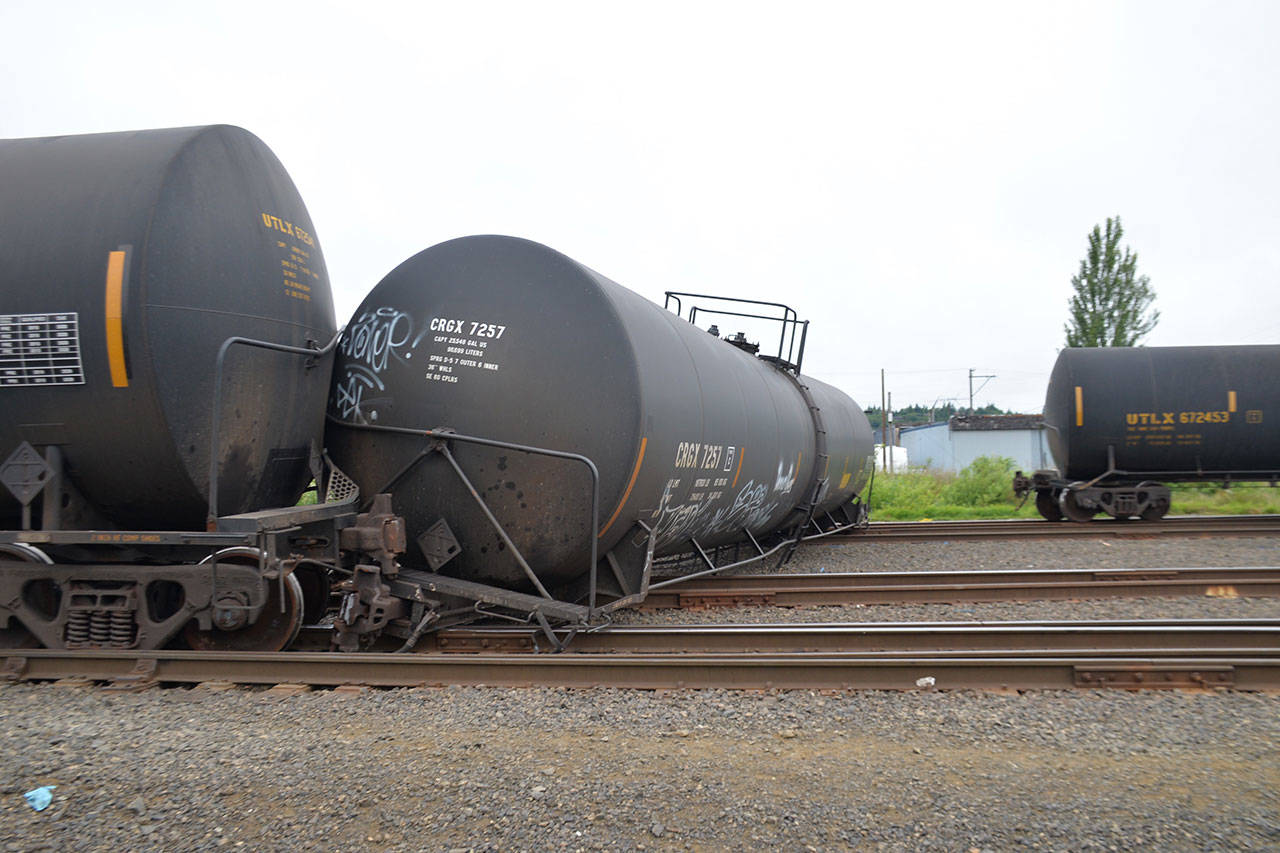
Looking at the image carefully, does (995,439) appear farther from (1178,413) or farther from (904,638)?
(904,638)

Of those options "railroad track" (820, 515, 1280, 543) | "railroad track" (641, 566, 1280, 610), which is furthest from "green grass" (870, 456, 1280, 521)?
"railroad track" (641, 566, 1280, 610)

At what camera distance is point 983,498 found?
21.8 meters

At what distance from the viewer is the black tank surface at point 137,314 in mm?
4641

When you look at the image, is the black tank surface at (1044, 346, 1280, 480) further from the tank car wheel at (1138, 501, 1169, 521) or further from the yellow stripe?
the yellow stripe

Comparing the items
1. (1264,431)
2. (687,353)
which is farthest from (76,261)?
(1264,431)

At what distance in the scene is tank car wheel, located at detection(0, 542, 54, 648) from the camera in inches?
191

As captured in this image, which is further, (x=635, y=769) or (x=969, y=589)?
(x=969, y=589)

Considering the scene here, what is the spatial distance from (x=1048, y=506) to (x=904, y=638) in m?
12.1

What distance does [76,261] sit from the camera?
4680mm

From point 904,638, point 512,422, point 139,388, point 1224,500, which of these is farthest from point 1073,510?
point 139,388

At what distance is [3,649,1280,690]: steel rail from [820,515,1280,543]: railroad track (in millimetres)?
7845

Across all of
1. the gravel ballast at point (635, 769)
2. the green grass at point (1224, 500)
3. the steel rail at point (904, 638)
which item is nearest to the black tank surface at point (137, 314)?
the gravel ballast at point (635, 769)

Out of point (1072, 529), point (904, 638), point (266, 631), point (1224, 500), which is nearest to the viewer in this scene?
point (266, 631)

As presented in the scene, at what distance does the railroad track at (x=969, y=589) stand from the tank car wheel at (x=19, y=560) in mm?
4748
